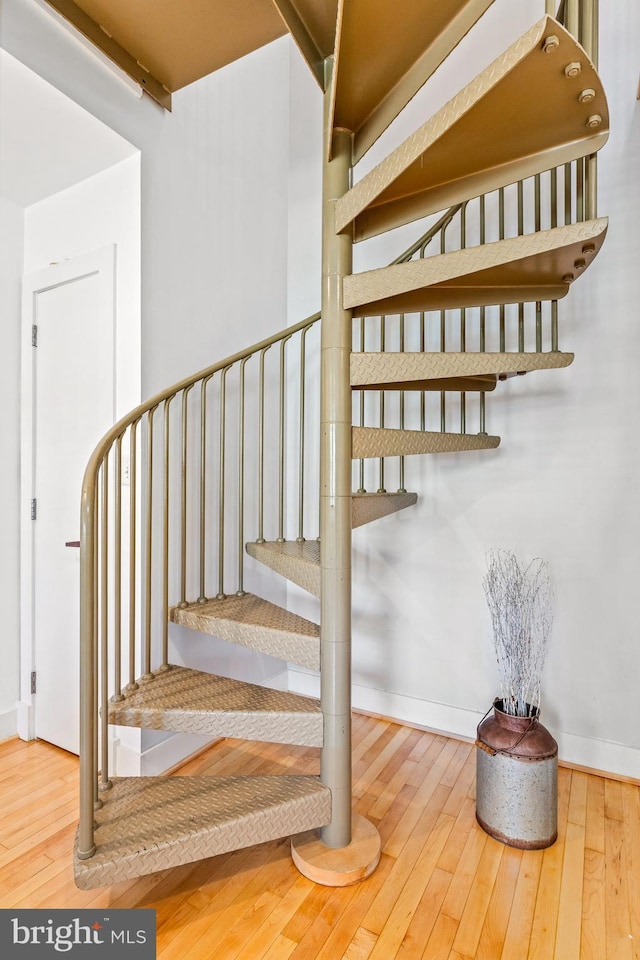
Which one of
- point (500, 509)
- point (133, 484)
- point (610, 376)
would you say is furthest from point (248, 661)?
point (610, 376)

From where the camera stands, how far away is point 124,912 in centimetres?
146

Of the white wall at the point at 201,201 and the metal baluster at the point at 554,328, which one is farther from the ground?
the white wall at the point at 201,201

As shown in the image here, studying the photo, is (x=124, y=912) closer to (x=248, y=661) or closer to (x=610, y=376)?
(x=248, y=661)

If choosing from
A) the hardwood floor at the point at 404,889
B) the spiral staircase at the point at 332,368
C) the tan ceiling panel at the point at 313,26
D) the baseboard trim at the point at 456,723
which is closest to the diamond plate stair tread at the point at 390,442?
the spiral staircase at the point at 332,368

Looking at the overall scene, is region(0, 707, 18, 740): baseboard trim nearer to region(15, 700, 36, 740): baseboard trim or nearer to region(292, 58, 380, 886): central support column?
region(15, 700, 36, 740): baseboard trim

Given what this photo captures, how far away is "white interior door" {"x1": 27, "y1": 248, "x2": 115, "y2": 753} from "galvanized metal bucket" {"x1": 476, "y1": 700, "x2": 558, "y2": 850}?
1789 millimetres

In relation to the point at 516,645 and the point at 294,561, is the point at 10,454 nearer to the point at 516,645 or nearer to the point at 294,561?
the point at 294,561

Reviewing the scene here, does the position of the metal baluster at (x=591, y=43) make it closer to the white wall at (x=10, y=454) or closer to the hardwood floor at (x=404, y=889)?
the hardwood floor at (x=404, y=889)

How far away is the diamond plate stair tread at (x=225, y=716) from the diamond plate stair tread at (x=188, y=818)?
162 mm

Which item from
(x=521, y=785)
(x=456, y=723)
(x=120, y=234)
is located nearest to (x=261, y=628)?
(x=521, y=785)

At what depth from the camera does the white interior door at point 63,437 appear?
2207 millimetres

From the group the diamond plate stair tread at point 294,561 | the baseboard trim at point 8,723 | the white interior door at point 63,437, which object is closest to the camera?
the diamond plate stair tread at point 294,561

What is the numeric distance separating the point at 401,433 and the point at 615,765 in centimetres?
172

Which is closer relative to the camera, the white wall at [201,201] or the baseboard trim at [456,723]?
the white wall at [201,201]
